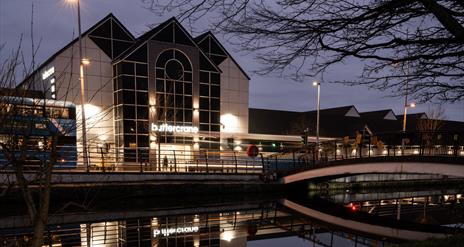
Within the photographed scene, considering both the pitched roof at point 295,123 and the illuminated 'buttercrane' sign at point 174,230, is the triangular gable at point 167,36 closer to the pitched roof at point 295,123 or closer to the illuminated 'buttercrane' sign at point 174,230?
the pitched roof at point 295,123

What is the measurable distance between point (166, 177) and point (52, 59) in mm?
19012

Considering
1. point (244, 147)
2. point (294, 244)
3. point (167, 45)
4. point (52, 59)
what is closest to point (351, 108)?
point (244, 147)

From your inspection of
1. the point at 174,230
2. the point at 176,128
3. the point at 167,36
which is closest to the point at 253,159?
the point at 176,128

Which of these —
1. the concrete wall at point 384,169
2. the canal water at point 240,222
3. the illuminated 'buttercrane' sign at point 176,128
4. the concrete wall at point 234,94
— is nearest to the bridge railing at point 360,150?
the concrete wall at point 384,169

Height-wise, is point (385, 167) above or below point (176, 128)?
below

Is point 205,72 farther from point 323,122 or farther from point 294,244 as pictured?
point 294,244

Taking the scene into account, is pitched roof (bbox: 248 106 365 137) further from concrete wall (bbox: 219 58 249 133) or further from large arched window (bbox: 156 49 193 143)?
large arched window (bbox: 156 49 193 143)

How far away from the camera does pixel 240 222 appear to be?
10781 millimetres

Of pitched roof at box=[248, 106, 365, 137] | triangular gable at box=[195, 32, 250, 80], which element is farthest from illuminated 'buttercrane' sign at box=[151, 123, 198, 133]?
→ triangular gable at box=[195, 32, 250, 80]

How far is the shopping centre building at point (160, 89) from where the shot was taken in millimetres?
27312

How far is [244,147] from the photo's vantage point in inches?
1303

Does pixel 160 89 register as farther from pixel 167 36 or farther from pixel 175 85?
pixel 167 36

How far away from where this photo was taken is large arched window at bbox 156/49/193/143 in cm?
2879

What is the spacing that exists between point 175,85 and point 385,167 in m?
20.1
